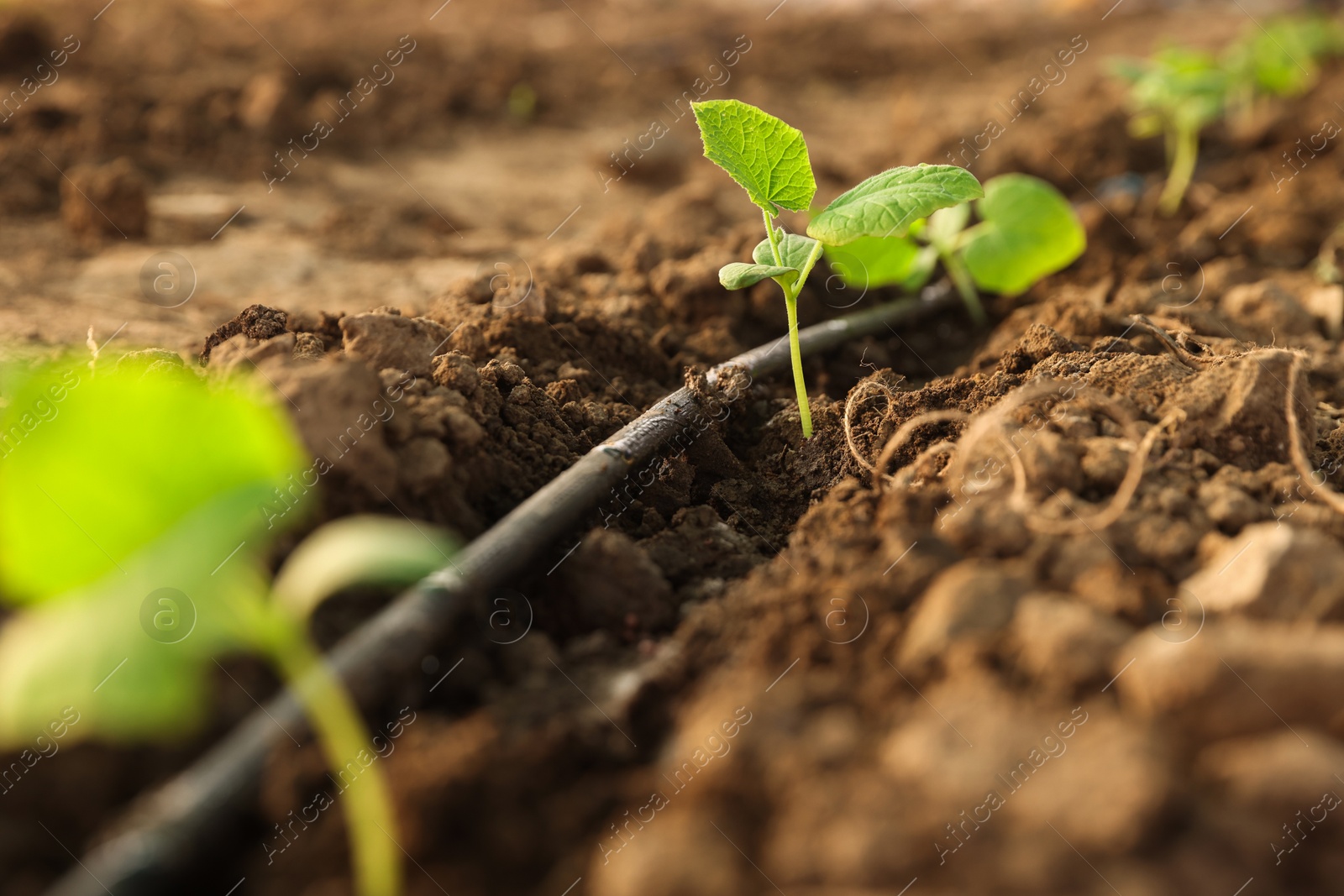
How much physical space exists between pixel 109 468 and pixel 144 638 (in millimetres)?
247

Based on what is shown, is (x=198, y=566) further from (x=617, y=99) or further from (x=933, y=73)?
(x=933, y=73)

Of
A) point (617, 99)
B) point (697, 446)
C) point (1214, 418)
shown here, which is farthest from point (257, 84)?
point (1214, 418)

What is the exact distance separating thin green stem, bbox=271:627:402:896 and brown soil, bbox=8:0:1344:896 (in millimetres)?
28

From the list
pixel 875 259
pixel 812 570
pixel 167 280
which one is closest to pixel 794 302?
pixel 812 570

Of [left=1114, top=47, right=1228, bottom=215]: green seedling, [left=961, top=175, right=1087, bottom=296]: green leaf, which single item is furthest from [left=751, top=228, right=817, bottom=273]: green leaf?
[left=1114, top=47, right=1228, bottom=215]: green seedling

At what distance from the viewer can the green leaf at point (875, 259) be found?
2.86 metres

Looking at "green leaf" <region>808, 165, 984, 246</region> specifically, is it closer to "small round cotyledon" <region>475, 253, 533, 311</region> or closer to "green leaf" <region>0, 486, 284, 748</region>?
"small round cotyledon" <region>475, 253, 533, 311</region>

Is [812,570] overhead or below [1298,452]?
overhead

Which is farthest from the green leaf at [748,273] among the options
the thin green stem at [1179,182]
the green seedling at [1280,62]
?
the green seedling at [1280,62]

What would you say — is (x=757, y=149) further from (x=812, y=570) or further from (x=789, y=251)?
(x=812, y=570)

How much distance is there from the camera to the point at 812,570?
161cm

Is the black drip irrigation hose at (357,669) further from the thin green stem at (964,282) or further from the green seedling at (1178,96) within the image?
the green seedling at (1178,96)

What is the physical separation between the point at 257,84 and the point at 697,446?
4694mm

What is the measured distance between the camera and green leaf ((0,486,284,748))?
1077 millimetres
